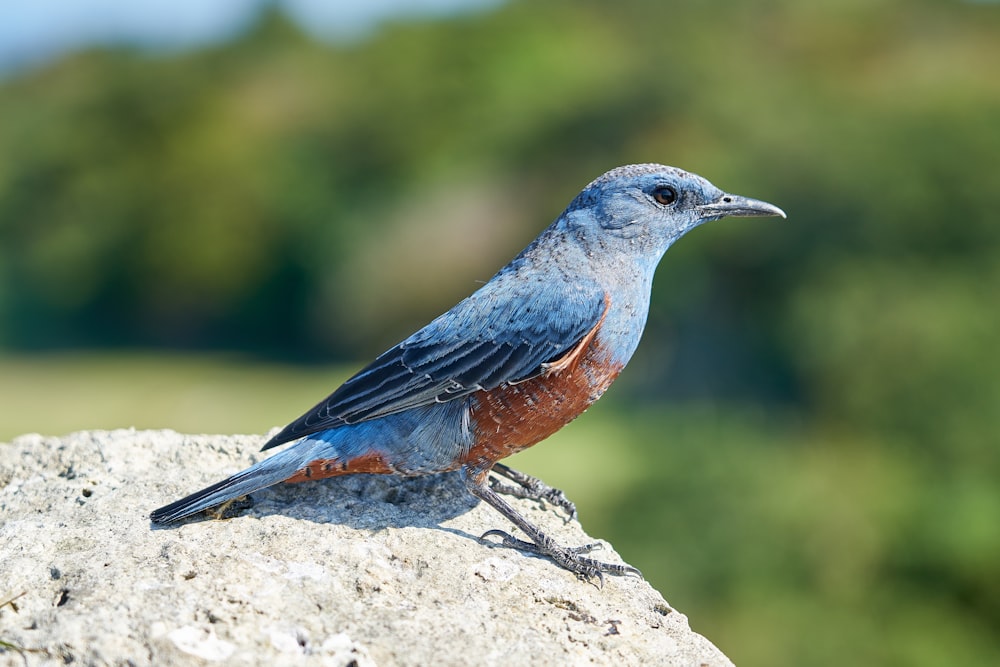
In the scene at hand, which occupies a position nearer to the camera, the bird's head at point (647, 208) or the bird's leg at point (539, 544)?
the bird's leg at point (539, 544)

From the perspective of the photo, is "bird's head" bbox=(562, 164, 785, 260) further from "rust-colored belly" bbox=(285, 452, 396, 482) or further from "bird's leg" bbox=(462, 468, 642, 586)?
"rust-colored belly" bbox=(285, 452, 396, 482)

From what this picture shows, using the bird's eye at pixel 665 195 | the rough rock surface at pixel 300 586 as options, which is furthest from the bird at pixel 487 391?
the bird's eye at pixel 665 195

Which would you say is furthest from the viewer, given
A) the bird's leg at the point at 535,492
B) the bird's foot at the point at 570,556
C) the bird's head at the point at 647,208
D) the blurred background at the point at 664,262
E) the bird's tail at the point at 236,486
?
the blurred background at the point at 664,262

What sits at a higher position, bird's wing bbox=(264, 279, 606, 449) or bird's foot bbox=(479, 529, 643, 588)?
bird's wing bbox=(264, 279, 606, 449)

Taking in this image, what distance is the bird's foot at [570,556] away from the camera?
4898 mm

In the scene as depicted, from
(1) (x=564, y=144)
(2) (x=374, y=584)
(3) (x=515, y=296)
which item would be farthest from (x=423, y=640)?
(1) (x=564, y=144)

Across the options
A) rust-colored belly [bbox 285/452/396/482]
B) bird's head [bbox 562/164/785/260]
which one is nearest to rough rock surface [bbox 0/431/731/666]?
rust-colored belly [bbox 285/452/396/482]

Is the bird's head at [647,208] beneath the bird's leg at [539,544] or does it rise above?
above

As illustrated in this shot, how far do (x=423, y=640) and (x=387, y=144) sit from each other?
20.7 metres

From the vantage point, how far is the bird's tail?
15.6 feet

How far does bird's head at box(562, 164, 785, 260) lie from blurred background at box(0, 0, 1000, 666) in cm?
544

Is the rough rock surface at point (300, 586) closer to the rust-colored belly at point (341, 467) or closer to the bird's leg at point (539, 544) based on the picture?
the bird's leg at point (539, 544)

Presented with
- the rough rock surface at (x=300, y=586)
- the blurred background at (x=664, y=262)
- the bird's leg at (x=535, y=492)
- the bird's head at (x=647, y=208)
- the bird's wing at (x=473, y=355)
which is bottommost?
the rough rock surface at (x=300, y=586)

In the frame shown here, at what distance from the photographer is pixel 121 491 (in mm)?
5227
